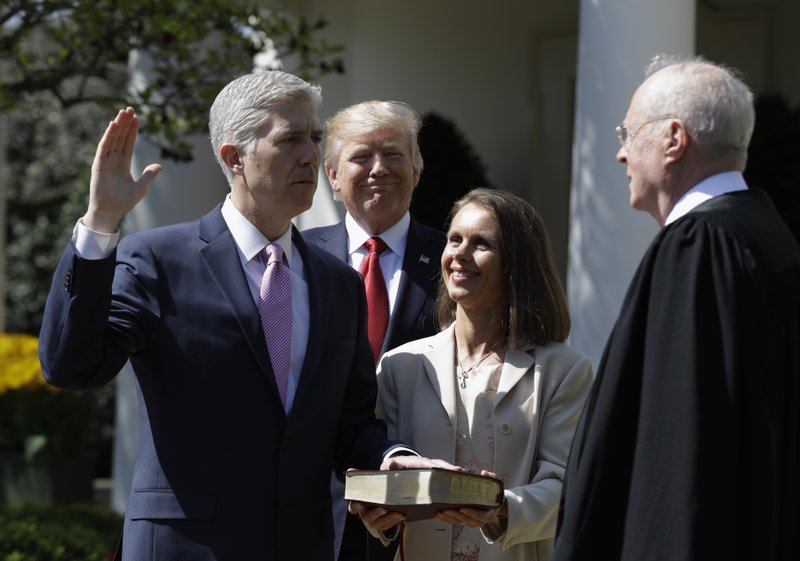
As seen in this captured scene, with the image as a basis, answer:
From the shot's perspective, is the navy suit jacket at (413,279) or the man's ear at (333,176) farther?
the man's ear at (333,176)

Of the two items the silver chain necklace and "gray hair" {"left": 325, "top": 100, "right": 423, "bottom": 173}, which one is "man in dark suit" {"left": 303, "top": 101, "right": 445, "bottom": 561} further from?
the silver chain necklace

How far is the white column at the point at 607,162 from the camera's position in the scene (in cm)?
772

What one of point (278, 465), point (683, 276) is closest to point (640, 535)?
point (683, 276)

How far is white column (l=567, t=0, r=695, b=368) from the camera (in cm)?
772

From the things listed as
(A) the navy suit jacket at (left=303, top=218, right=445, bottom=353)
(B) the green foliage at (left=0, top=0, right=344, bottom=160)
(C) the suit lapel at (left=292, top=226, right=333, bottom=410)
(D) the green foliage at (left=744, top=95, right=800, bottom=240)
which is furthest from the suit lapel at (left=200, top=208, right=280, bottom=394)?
(D) the green foliage at (left=744, top=95, right=800, bottom=240)

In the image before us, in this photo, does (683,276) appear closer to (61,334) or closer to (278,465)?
(278,465)

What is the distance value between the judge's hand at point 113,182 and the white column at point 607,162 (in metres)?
4.72

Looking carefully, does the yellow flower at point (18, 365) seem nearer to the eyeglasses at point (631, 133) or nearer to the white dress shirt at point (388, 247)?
the white dress shirt at point (388, 247)

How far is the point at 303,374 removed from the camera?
366 cm

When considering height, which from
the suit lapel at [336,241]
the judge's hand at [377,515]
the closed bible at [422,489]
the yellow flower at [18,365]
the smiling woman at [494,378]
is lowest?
the yellow flower at [18,365]

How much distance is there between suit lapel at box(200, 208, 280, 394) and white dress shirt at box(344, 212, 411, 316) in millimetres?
1125

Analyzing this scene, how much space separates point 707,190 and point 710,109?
204 mm

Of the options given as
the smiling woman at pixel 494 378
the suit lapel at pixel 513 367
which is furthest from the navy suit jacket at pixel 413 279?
the suit lapel at pixel 513 367

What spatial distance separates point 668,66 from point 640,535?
4.12 feet
